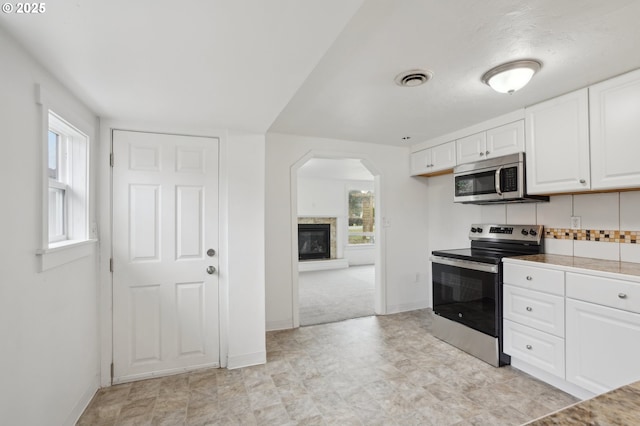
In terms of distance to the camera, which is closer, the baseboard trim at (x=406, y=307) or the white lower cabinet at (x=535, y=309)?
the white lower cabinet at (x=535, y=309)

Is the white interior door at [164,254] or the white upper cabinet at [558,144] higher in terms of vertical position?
the white upper cabinet at [558,144]

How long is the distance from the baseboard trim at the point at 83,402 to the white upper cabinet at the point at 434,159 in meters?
3.87

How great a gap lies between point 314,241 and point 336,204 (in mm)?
1130

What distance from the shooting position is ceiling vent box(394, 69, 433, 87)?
2.03m

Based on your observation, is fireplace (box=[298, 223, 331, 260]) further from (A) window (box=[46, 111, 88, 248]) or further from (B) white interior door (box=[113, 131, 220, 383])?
(A) window (box=[46, 111, 88, 248])

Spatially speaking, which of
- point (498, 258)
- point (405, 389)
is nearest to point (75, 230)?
point (405, 389)

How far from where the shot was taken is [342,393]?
2.22 meters

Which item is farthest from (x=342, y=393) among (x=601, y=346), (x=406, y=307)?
(x=406, y=307)

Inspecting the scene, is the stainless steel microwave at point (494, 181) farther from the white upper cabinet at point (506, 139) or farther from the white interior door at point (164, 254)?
the white interior door at point (164, 254)

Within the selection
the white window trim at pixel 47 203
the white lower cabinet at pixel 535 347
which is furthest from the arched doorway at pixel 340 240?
the white window trim at pixel 47 203

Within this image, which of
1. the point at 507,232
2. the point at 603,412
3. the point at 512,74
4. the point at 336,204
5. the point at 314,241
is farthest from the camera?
the point at 336,204

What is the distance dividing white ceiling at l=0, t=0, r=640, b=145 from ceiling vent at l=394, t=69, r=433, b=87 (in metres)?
0.06

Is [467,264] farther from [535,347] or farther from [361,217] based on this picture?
[361,217]

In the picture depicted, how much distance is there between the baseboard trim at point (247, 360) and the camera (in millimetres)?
2604
